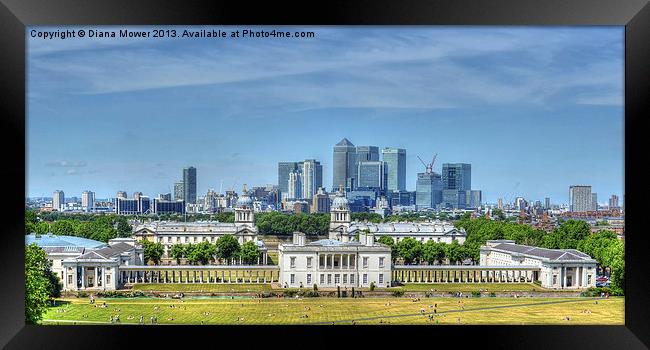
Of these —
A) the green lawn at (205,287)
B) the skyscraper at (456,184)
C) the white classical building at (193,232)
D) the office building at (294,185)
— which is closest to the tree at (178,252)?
the white classical building at (193,232)

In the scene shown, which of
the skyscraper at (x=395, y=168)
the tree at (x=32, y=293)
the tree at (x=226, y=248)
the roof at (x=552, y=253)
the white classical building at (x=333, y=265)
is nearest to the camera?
the tree at (x=32, y=293)

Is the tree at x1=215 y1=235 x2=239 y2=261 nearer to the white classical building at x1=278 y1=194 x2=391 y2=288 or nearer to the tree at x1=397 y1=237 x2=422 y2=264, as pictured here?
the white classical building at x1=278 y1=194 x2=391 y2=288

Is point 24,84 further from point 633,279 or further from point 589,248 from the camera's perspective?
point 589,248

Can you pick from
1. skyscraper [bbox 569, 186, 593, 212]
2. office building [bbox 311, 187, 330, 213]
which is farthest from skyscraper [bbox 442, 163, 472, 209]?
office building [bbox 311, 187, 330, 213]

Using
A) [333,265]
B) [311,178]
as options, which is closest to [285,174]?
[311,178]

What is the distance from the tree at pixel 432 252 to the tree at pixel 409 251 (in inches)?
5.5

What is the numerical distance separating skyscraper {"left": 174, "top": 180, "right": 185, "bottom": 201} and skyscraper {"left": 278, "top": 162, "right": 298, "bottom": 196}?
330 cm

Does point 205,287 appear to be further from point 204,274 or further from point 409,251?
point 409,251

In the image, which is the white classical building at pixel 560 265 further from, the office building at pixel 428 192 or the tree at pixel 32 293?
the tree at pixel 32 293

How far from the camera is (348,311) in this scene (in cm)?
1195

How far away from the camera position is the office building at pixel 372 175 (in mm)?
24842

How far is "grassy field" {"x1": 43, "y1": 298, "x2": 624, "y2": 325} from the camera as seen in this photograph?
11172 mm

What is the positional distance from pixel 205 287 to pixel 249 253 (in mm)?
3183
